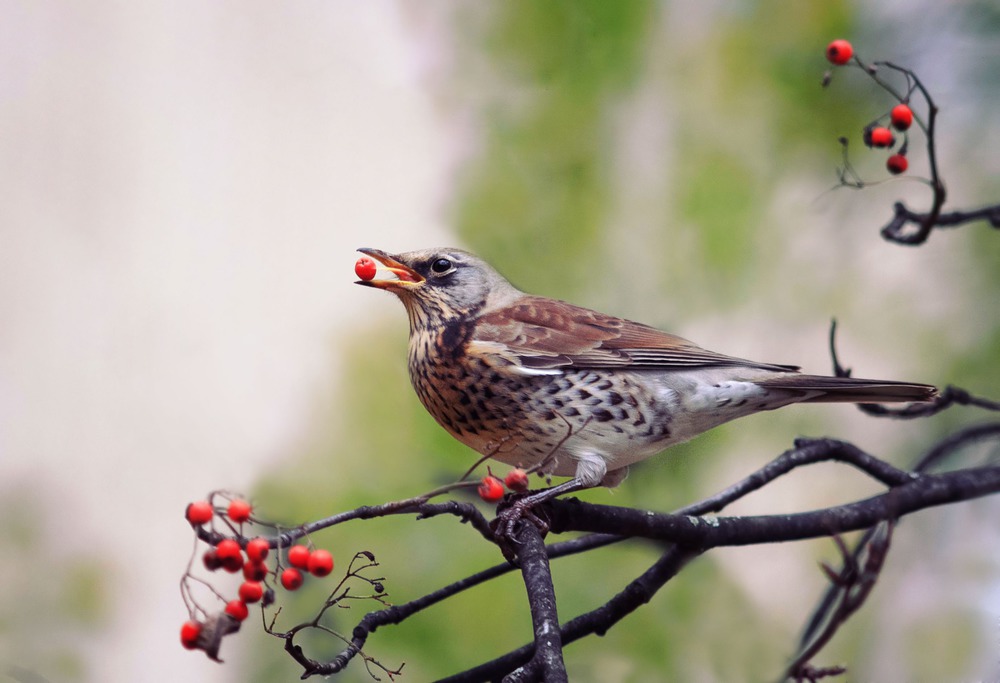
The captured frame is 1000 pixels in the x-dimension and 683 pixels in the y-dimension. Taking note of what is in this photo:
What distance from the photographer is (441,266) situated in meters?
1.50

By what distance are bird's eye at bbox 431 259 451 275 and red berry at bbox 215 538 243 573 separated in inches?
26.9

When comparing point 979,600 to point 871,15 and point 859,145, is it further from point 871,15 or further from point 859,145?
point 871,15

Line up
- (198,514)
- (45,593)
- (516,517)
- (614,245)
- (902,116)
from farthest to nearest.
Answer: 1. (614,245)
2. (45,593)
3. (902,116)
4. (516,517)
5. (198,514)

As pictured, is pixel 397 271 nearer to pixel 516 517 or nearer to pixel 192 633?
pixel 516 517

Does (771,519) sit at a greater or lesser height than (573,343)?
lesser

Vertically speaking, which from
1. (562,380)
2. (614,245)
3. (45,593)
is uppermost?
(614,245)

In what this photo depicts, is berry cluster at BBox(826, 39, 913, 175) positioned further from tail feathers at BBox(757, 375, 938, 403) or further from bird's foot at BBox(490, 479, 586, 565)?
bird's foot at BBox(490, 479, 586, 565)

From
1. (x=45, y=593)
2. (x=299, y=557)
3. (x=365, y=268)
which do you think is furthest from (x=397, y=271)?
(x=45, y=593)

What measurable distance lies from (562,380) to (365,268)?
332 mm

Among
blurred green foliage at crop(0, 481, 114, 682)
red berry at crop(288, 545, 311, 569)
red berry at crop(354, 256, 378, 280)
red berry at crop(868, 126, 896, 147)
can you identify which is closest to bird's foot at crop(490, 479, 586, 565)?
red berry at crop(288, 545, 311, 569)

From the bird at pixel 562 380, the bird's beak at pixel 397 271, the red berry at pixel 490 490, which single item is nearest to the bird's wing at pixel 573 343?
the bird at pixel 562 380

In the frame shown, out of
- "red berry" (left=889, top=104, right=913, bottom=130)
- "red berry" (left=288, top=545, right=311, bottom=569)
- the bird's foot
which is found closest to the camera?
"red berry" (left=288, top=545, right=311, bottom=569)

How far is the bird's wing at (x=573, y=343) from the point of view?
55.9 inches

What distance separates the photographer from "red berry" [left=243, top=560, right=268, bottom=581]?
Result: 3.03ft
